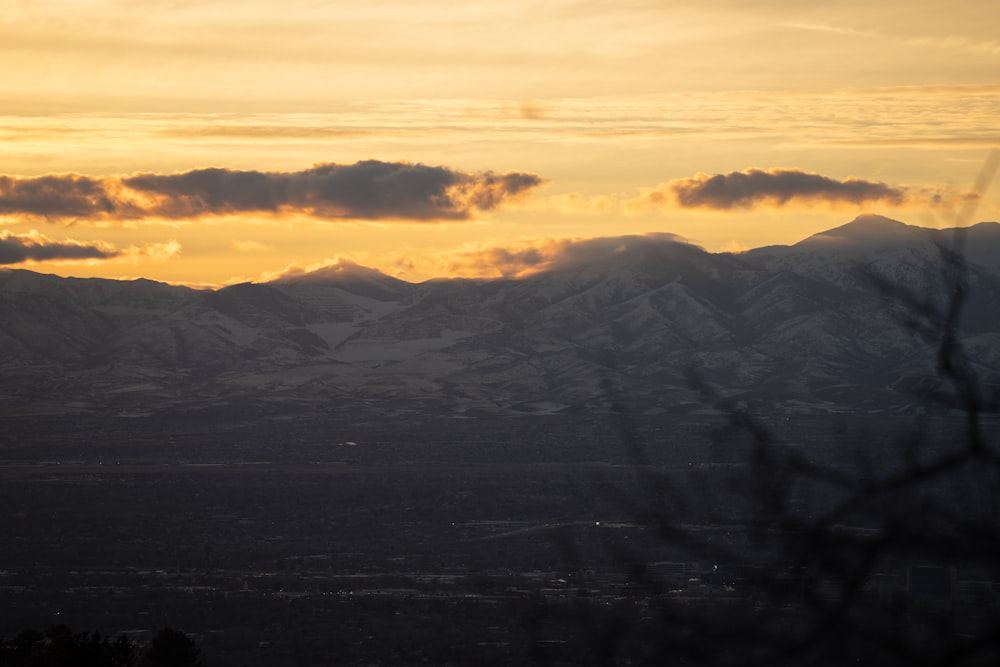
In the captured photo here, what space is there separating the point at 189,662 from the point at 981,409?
30.6m

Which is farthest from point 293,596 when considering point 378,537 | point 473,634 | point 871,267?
point 871,267

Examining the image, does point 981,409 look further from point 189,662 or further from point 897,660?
point 189,662

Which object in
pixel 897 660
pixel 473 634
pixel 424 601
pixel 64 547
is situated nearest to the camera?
pixel 897 660

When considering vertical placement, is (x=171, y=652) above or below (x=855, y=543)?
below

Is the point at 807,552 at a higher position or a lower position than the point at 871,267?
lower

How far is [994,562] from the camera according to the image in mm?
5199

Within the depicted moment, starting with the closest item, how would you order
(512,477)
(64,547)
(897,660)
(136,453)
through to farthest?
(897,660) < (64,547) < (512,477) < (136,453)

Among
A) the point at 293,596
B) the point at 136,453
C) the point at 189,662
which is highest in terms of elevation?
the point at 189,662

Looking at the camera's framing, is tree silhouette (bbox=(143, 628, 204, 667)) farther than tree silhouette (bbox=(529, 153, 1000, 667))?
Yes

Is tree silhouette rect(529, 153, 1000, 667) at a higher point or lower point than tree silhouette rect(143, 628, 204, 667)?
higher

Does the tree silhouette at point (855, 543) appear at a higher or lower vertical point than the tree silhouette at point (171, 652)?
higher

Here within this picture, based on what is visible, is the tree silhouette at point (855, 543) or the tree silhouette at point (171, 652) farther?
the tree silhouette at point (171, 652)

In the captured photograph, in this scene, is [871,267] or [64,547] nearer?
[871,267]

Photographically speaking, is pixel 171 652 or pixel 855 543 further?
pixel 171 652
